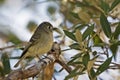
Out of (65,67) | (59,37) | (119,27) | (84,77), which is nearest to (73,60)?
(65,67)

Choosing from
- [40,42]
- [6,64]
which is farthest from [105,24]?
[40,42]

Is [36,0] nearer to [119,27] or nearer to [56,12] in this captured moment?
[56,12]

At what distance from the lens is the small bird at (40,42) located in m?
2.27

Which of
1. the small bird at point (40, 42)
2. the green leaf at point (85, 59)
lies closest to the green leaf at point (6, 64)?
the small bird at point (40, 42)

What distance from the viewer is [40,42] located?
255cm

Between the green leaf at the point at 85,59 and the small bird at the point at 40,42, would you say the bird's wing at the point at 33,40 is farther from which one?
the green leaf at the point at 85,59

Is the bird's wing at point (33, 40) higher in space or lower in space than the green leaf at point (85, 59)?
lower

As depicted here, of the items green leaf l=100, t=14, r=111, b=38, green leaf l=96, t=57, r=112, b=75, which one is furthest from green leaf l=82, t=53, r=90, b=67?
green leaf l=100, t=14, r=111, b=38

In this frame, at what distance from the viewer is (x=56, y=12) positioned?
3.36 meters

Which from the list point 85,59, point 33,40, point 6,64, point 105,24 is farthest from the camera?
point 33,40

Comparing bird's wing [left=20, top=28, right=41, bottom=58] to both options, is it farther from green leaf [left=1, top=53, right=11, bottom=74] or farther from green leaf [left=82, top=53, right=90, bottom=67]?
green leaf [left=82, top=53, right=90, bottom=67]

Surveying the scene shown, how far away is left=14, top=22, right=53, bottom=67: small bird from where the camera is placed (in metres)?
2.27

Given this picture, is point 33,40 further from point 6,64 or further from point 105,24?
point 105,24

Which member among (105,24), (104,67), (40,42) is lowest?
(40,42)
